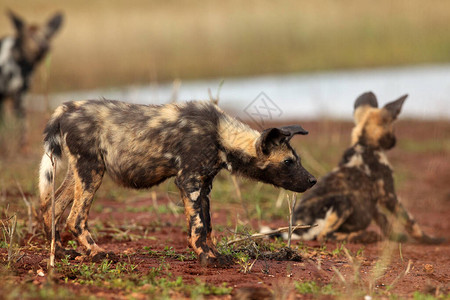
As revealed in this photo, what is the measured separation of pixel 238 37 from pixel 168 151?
16900 millimetres

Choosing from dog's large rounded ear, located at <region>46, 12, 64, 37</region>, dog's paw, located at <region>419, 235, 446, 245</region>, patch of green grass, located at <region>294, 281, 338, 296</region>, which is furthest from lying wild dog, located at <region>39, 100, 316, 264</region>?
dog's large rounded ear, located at <region>46, 12, 64, 37</region>

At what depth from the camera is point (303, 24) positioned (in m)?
21.7

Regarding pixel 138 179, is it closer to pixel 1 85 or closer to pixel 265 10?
pixel 1 85

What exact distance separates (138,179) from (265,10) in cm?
1868

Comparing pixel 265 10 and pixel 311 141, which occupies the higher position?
pixel 265 10

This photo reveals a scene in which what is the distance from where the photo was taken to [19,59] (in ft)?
36.0

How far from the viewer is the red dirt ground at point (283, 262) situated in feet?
13.3

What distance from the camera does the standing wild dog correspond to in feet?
20.1

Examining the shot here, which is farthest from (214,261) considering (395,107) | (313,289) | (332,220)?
(395,107)

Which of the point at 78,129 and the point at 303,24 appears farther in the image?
the point at 303,24

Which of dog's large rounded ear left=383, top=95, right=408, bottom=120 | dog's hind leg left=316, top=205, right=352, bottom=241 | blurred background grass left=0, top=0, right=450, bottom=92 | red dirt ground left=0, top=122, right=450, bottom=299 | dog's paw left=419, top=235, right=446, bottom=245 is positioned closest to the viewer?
red dirt ground left=0, top=122, right=450, bottom=299

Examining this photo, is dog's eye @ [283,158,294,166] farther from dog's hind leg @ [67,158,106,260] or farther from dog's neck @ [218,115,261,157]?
dog's hind leg @ [67,158,106,260]

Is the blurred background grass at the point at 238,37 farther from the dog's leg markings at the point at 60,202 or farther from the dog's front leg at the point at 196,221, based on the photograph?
the dog's front leg at the point at 196,221

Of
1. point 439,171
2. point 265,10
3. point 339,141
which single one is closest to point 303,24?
point 265,10
